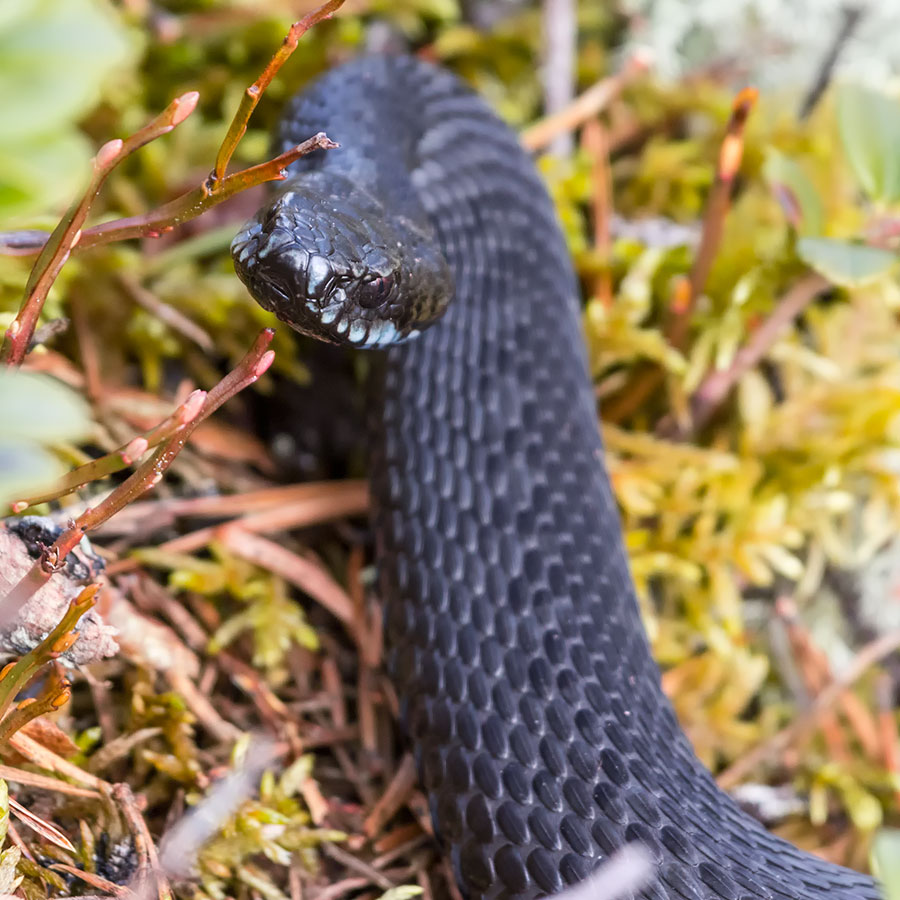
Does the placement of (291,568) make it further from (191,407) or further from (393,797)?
(191,407)

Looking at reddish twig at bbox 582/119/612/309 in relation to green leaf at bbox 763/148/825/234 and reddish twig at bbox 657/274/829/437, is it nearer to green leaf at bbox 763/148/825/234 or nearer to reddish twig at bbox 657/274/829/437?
reddish twig at bbox 657/274/829/437

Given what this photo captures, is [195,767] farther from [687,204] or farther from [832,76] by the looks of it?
[832,76]

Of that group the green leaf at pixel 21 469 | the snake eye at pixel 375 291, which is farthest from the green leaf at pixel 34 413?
the snake eye at pixel 375 291

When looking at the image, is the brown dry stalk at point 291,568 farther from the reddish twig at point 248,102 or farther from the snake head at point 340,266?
the reddish twig at point 248,102

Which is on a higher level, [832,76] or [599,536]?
[832,76]

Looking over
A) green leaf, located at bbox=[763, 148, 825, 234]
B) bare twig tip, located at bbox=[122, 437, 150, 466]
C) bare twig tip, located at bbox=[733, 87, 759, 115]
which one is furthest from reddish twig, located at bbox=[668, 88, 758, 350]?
bare twig tip, located at bbox=[122, 437, 150, 466]

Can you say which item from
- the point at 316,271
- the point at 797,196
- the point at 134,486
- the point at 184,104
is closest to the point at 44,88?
the point at 184,104

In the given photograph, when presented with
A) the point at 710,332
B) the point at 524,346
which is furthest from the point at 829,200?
the point at 524,346
